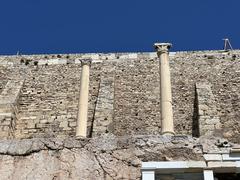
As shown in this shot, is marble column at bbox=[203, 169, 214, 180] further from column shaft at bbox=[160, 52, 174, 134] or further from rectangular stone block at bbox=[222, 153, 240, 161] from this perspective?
column shaft at bbox=[160, 52, 174, 134]

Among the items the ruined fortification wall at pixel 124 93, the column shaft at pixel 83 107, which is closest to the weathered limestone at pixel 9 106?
the ruined fortification wall at pixel 124 93

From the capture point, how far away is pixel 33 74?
19375 mm

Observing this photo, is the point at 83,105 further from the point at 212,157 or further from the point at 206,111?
the point at 212,157

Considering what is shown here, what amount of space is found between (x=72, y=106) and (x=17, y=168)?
12107 millimetres

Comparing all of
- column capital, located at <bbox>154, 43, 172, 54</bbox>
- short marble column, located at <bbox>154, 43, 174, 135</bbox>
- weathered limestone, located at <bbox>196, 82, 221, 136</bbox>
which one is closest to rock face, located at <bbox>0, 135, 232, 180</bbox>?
short marble column, located at <bbox>154, 43, 174, 135</bbox>

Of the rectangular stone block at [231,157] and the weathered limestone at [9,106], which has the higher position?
the weathered limestone at [9,106]

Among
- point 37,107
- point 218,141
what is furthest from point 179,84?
point 218,141

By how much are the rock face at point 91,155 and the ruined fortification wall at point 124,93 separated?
31.2 ft

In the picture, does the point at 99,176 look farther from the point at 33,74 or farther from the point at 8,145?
the point at 33,74

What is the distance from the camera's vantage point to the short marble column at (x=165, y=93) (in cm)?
1124

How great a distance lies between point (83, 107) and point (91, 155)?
8798mm

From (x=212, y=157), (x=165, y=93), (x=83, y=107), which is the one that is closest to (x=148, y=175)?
(x=212, y=157)

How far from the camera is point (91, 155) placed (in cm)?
560

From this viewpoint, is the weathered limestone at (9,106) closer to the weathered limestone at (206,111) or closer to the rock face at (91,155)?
the weathered limestone at (206,111)
